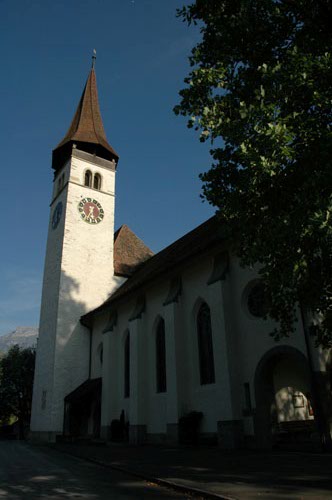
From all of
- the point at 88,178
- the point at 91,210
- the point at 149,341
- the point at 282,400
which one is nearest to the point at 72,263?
the point at 91,210

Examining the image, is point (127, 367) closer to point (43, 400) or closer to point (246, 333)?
point (43, 400)

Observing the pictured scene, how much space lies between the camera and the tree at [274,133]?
298 inches

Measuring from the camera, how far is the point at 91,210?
1232 inches

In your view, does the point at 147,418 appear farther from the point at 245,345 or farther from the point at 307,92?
the point at 307,92

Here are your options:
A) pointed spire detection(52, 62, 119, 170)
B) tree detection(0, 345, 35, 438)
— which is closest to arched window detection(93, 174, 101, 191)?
pointed spire detection(52, 62, 119, 170)

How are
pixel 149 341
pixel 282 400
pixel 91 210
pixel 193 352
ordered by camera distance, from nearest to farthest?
pixel 282 400, pixel 193 352, pixel 149 341, pixel 91 210

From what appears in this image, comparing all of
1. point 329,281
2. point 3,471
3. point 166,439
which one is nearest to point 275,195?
point 329,281

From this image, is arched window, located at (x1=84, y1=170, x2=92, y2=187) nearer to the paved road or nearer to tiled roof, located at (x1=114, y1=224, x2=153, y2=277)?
tiled roof, located at (x1=114, y1=224, x2=153, y2=277)

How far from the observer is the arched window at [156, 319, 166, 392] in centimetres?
1967

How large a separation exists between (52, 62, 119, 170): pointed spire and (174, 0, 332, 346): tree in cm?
2427

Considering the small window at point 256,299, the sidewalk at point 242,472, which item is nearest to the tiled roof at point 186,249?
the small window at point 256,299

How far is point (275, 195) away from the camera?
8.51 meters

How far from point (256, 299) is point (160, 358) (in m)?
7.23

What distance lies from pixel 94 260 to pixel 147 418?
13272mm
